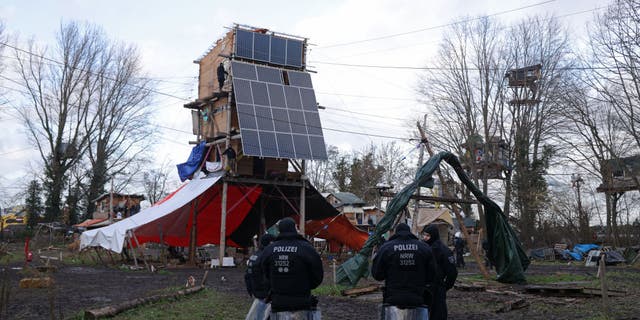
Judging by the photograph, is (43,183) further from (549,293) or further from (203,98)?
(549,293)

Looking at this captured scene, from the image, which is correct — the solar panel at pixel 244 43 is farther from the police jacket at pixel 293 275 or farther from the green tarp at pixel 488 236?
the police jacket at pixel 293 275

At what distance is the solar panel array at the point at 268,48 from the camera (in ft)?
89.9

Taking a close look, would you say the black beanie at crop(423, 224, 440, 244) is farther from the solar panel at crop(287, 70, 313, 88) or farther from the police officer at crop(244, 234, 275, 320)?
the solar panel at crop(287, 70, 313, 88)

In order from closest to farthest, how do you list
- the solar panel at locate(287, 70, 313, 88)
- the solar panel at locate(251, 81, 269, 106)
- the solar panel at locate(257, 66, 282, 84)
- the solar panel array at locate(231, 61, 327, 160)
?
the solar panel array at locate(231, 61, 327, 160), the solar panel at locate(251, 81, 269, 106), the solar panel at locate(257, 66, 282, 84), the solar panel at locate(287, 70, 313, 88)

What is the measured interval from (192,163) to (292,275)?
75.2 ft

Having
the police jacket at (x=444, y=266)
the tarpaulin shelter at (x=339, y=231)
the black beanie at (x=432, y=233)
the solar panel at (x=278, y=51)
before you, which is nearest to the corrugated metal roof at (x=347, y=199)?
the tarpaulin shelter at (x=339, y=231)

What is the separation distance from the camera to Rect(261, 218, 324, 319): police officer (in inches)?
267

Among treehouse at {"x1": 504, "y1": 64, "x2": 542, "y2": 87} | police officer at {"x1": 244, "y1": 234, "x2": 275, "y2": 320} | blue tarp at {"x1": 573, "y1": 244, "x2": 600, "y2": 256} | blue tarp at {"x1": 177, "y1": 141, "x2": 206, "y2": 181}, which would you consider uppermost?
treehouse at {"x1": 504, "y1": 64, "x2": 542, "y2": 87}

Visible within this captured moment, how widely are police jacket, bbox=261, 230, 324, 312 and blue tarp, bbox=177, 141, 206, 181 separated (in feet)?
73.4

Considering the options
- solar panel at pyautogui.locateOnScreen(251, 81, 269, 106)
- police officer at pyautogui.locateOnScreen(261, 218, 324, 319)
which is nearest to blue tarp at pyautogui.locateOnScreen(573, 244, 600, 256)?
solar panel at pyautogui.locateOnScreen(251, 81, 269, 106)

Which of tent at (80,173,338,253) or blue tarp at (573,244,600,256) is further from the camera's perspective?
blue tarp at (573,244,600,256)

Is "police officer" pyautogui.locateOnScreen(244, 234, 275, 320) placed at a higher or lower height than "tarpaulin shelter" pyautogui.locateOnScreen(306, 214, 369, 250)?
lower

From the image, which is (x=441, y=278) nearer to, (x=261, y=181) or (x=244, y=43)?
(x=261, y=181)

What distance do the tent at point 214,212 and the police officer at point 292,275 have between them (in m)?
18.5
